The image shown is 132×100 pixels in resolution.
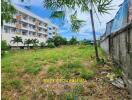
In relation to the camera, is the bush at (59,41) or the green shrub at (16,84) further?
the bush at (59,41)

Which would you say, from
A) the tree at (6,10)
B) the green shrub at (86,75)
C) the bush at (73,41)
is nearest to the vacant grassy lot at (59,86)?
the green shrub at (86,75)

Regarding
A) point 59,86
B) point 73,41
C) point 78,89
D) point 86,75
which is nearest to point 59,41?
point 73,41

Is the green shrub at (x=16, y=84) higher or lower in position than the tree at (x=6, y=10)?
lower

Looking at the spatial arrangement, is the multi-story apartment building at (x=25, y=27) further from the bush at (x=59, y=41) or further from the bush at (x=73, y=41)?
the bush at (x=73, y=41)

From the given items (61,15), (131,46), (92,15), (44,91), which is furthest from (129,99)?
(92,15)

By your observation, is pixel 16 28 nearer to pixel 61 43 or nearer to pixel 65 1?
pixel 61 43

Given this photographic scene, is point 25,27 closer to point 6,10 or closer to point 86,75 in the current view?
point 6,10

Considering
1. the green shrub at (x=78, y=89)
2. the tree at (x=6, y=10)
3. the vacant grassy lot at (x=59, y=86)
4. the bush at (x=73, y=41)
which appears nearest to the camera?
the vacant grassy lot at (x=59, y=86)

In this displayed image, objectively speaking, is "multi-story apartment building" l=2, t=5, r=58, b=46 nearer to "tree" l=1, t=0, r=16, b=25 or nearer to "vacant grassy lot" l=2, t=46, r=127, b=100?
"tree" l=1, t=0, r=16, b=25

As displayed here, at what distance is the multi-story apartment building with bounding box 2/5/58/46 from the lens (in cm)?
4807

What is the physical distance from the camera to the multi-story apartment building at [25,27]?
4807 centimetres

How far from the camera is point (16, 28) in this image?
52.7 metres

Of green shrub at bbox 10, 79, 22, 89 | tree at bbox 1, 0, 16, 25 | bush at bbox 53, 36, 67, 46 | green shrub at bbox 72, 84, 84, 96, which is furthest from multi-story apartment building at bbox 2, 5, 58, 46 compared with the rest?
green shrub at bbox 72, 84, 84, 96

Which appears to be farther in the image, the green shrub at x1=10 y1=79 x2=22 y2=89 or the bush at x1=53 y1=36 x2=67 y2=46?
the bush at x1=53 y1=36 x2=67 y2=46
